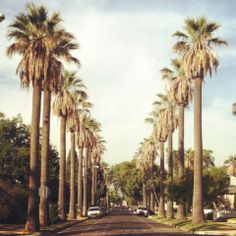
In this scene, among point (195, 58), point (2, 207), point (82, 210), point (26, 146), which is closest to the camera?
point (2, 207)

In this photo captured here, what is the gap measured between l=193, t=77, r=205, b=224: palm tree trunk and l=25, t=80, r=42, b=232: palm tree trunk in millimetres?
14168

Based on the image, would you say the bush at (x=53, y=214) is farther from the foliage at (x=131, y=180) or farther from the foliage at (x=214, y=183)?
the foliage at (x=131, y=180)

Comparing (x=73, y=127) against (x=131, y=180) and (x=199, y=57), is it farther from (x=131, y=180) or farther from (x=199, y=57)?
(x=131, y=180)

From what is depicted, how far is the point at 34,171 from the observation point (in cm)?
3638

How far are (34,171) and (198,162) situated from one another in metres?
15.0

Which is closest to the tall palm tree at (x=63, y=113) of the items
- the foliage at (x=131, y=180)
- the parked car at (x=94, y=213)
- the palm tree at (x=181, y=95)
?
the palm tree at (x=181, y=95)

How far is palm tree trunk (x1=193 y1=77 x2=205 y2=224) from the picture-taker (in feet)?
148

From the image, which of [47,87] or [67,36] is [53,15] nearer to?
[67,36]

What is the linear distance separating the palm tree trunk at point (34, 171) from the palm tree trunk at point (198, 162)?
1417 centimetres

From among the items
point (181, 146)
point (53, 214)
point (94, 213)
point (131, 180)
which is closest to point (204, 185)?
point (181, 146)

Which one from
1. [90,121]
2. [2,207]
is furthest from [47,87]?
[90,121]

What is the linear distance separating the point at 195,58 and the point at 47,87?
13.5m

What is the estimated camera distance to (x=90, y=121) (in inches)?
3563

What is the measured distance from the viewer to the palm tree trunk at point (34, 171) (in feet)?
118
